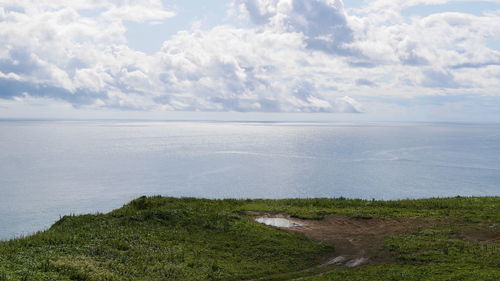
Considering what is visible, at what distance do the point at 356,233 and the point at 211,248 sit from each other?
36.2 feet

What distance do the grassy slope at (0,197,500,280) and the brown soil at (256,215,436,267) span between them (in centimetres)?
97

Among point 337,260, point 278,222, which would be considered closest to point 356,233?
point 337,260

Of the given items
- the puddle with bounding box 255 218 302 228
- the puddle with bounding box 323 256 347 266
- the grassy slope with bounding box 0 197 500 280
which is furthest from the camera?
the puddle with bounding box 255 218 302 228

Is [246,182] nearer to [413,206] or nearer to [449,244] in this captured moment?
[413,206]

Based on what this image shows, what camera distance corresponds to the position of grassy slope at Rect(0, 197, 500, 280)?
21312 millimetres

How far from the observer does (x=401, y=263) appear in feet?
77.8

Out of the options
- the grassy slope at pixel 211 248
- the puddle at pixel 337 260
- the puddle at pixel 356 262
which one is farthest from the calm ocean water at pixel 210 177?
the puddle at pixel 356 262

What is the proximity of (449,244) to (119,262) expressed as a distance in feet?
68.2

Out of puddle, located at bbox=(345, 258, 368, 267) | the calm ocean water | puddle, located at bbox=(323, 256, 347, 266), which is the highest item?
puddle, located at bbox=(345, 258, 368, 267)

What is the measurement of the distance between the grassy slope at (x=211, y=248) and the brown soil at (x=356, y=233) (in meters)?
0.97

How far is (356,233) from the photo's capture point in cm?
3028

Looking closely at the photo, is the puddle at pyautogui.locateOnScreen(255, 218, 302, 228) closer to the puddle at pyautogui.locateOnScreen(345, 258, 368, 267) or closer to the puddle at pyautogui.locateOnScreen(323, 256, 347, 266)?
the puddle at pyautogui.locateOnScreen(323, 256, 347, 266)

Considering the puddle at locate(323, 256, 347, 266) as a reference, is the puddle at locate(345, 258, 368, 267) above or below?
above

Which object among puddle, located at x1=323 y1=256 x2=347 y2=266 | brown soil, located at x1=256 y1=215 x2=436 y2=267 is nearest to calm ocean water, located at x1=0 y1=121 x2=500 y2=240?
brown soil, located at x1=256 y1=215 x2=436 y2=267
